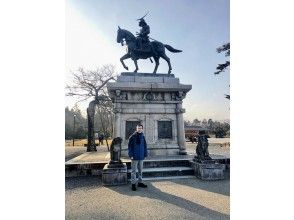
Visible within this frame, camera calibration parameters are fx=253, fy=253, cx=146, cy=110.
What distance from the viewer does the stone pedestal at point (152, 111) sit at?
6.65 m

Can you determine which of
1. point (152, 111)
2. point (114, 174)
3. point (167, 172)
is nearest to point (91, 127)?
point (152, 111)

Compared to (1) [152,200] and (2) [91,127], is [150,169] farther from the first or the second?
(2) [91,127]

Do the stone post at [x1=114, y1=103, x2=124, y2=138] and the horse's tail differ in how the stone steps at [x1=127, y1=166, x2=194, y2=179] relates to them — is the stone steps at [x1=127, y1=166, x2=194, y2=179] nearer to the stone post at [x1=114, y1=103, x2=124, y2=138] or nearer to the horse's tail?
the stone post at [x1=114, y1=103, x2=124, y2=138]

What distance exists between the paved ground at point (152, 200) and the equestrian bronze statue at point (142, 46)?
4.00m

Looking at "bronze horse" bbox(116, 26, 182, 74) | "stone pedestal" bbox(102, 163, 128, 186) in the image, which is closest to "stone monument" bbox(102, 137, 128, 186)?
"stone pedestal" bbox(102, 163, 128, 186)

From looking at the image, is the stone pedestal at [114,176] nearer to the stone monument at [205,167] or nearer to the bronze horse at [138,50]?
the stone monument at [205,167]

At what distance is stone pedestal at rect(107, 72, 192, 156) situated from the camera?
6.65 m

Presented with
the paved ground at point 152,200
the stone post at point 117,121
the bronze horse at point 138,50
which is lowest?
the paved ground at point 152,200

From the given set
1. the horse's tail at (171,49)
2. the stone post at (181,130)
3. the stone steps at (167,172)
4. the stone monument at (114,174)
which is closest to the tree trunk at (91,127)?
the stone post at (181,130)
